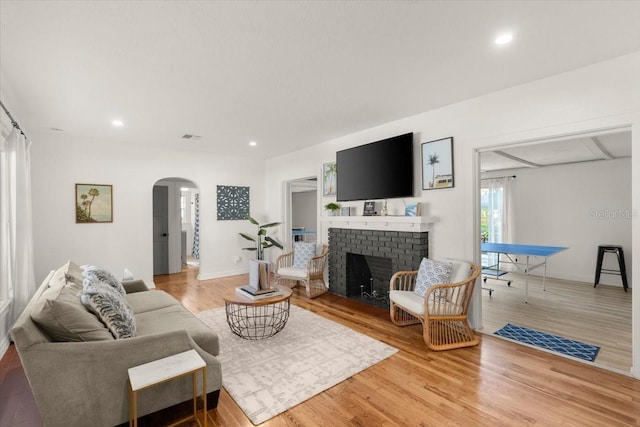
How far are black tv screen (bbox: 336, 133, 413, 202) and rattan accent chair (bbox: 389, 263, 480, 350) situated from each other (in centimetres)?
128

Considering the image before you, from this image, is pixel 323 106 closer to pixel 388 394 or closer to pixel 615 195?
pixel 388 394

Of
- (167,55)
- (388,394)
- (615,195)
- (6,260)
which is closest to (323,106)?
(167,55)

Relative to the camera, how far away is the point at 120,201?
16.8 feet

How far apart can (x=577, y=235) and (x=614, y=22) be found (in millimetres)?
5218

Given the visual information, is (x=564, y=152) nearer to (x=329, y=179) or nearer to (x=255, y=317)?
(x=329, y=179)

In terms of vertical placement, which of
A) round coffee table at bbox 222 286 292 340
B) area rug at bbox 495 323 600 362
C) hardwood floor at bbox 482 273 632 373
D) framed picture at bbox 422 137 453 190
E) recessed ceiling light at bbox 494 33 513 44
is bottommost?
hardwood floor at bbox 482 273 632 373

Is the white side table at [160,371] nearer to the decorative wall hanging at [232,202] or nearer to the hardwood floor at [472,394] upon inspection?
the hardwood floor at [472,394]

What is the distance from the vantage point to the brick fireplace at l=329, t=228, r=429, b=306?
3764mm

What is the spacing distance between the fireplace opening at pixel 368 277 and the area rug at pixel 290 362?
1.13m

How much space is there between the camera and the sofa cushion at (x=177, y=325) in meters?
2.24

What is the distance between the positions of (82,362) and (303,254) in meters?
3.60

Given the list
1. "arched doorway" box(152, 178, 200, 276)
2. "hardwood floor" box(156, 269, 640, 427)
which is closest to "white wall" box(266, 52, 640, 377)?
"hardwood floor" box(156, 269, 640, 427)

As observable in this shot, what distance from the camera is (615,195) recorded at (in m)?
5.44

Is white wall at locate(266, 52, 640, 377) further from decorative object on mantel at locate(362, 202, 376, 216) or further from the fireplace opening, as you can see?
the fireplace opening
